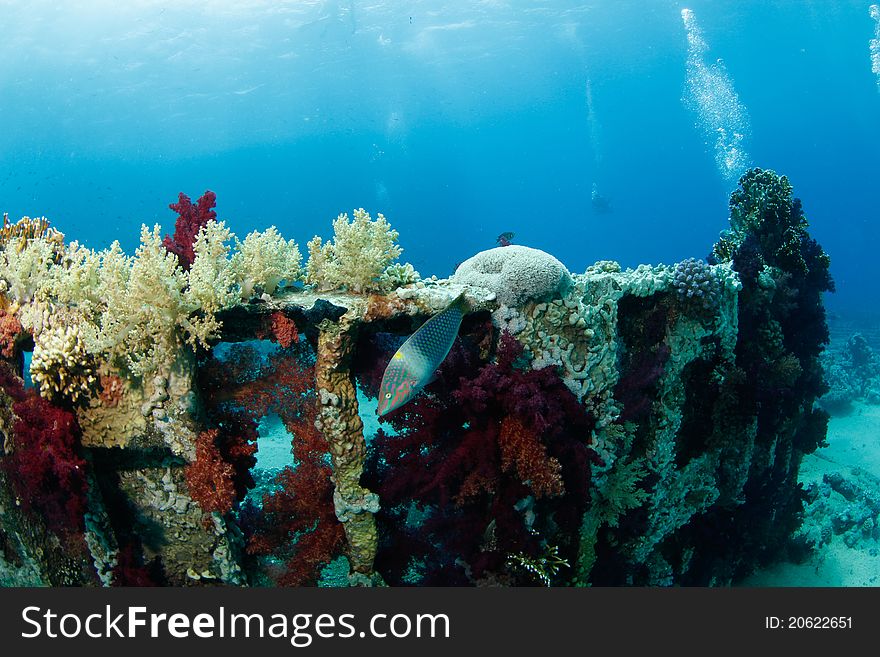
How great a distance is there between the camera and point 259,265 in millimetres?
4066

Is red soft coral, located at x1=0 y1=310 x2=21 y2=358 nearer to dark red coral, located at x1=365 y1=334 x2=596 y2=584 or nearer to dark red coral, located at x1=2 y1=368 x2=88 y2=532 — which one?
dark red coral, located at x1=2 y1=368 x2=88 y2=532

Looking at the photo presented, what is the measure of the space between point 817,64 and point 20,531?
13156 centimetres

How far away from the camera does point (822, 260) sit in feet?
26.9

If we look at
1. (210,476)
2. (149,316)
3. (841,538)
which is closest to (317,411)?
(210,476)

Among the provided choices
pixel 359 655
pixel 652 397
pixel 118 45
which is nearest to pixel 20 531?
pixel 359 655

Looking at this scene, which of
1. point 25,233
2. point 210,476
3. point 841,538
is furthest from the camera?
point 841,538

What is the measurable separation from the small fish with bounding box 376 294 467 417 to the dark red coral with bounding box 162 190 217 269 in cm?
301

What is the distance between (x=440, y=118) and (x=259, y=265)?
340 ft

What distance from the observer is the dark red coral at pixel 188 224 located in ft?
15.6

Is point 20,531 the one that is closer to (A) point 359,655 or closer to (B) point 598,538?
(A) point 359,655

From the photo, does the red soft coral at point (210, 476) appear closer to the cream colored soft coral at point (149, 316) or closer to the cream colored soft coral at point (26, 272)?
the cream colored soft coral at point (149, 316)

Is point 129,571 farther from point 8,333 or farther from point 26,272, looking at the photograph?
point 26,272

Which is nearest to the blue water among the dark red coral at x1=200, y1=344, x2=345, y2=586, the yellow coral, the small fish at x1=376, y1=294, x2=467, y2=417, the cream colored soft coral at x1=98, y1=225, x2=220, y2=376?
the yellow coral

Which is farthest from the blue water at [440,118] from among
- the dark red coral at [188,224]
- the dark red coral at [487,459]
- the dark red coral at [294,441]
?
the dark red coral at [487,459]
